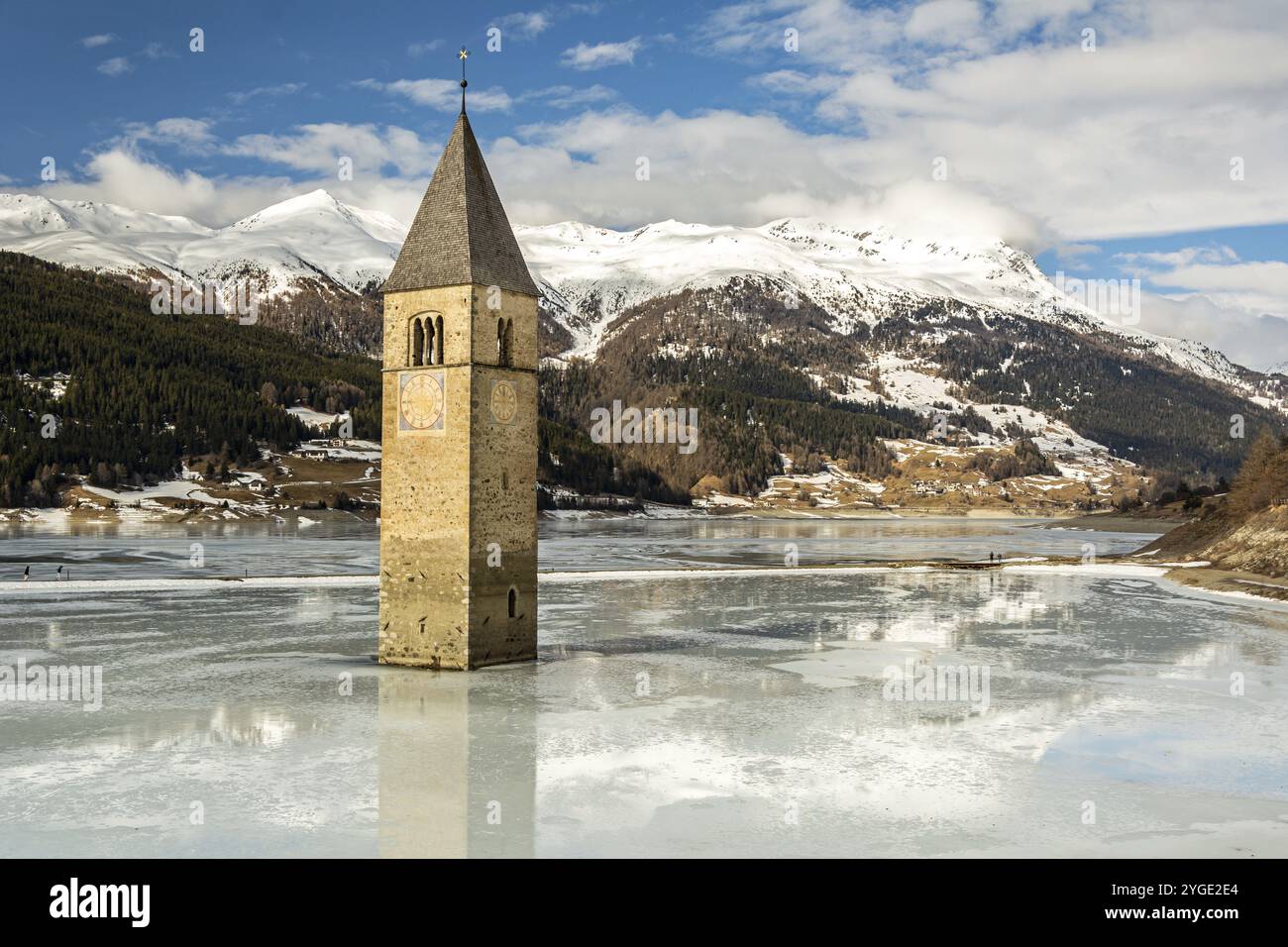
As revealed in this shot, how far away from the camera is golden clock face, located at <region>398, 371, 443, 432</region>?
3516 centimetres

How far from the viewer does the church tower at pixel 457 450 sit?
34750 mm

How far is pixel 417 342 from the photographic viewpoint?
3603cm

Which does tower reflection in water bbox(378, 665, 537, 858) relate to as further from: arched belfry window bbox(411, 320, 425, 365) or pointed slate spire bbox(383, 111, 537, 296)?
pointed slate spire bbox(383, 111, 537, 296)

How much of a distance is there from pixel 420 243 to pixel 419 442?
247 inches

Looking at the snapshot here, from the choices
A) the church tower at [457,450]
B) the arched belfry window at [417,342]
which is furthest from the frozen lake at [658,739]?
the arched belfry window at [417,342]

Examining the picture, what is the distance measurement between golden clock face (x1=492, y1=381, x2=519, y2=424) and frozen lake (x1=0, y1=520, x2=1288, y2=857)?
24.9 feet

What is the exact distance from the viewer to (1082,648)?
135 feet

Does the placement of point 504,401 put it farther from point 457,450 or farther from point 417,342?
point 417,342

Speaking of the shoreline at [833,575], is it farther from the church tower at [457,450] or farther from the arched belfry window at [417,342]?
the arched belfry window at [417,342]

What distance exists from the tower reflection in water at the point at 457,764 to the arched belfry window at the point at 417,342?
30.6 feet

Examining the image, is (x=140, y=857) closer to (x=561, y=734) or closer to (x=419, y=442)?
(x=561, y=734)

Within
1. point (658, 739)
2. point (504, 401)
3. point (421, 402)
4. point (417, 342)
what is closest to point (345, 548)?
point (417, 342)
